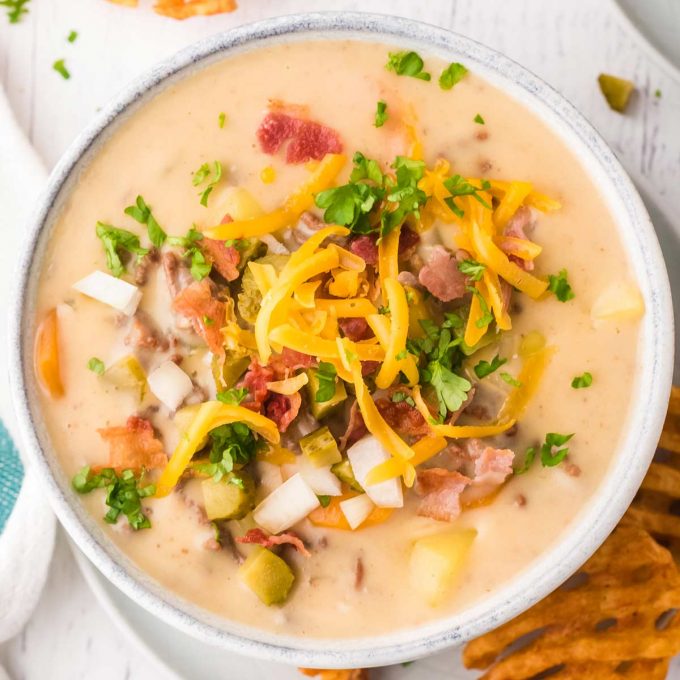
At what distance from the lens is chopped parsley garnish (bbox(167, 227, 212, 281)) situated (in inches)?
85.7

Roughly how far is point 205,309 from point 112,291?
8.7 inches

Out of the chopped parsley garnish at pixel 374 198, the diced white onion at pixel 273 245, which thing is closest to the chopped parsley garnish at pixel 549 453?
the chopped parsley garnish at pixel 374 198

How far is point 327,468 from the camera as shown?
2.19 metres

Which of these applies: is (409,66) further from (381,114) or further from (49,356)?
(49,356)

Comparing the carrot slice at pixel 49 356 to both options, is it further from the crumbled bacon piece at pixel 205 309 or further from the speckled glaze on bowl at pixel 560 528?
the crumbled bacon piece at pixel 205 309

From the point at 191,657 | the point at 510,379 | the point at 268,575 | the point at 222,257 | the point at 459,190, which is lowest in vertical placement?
the point at 191,657

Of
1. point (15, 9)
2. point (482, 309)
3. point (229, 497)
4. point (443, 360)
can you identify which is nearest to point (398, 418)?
point (443, 360)

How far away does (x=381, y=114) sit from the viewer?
7.30 feet

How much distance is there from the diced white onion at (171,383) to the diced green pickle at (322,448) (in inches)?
11.1

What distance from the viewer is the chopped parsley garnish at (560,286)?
2.18 m

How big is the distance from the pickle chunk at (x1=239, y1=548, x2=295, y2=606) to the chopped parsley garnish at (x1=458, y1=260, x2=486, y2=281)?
71cm

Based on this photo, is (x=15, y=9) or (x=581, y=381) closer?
(x=581, y=381)

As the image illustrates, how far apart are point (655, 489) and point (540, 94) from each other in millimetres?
982

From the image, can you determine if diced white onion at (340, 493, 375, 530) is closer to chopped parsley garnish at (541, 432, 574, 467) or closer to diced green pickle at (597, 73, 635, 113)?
chopped parsley garnish at (541, 432, 574, 467)
